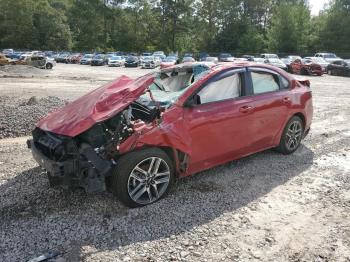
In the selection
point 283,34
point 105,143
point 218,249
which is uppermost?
point 283,34

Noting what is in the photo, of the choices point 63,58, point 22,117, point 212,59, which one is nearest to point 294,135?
point 22,117

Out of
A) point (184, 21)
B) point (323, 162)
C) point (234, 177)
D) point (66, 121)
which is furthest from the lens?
point (184, 21)

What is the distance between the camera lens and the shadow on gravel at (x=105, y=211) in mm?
3939

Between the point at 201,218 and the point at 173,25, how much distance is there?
3007 inches

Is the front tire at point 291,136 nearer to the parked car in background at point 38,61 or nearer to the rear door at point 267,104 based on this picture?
the rear door at point 267,104

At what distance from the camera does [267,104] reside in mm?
5902

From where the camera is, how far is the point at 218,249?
12.5 feet

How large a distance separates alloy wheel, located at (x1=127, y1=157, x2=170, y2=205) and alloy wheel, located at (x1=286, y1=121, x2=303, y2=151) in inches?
105

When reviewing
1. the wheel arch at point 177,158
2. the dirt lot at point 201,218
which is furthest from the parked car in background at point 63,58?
the wheel arch at point 177,158

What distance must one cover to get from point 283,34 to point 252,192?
196ft

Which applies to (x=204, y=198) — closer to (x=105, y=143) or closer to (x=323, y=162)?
(x=105, y=143)

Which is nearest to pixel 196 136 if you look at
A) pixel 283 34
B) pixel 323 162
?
pixel 323 162

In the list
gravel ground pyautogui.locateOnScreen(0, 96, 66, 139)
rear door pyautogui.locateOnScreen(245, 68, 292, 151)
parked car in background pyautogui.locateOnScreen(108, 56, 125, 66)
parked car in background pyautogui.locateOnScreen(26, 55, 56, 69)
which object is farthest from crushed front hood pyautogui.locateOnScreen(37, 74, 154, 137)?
parked car in background pyautogui.locateOnScreen(108, 56, 125, 66)

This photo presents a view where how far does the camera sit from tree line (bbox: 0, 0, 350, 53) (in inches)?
2410
